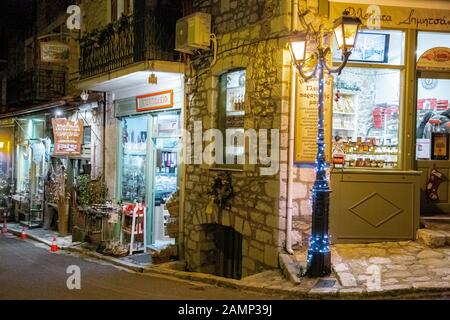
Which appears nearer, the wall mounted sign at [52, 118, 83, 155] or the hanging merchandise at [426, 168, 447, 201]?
the hanging merchandise at [426, 168, 447, 201]

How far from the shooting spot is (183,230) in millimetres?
10742

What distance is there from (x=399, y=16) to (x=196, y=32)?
153 inches

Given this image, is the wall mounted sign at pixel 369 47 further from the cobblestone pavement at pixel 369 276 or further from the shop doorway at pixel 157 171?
the shop doorway at pixel 157 171

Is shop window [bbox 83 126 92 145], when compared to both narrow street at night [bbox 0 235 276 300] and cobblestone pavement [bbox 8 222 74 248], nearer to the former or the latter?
cobblestone pavement [bbox 8 222 74 248]

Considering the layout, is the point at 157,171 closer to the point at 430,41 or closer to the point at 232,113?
the point at 232,113

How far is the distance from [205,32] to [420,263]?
19.5 feet

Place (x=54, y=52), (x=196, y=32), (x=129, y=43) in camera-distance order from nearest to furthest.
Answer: (x=196, y=32) < (x=129, y=43) < (x=54, y=52)

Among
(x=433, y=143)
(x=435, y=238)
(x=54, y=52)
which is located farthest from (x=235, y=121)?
(x=54, y=52)

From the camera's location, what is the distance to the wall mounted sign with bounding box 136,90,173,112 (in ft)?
36.9

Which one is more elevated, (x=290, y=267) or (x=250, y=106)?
(x=250, y=106)

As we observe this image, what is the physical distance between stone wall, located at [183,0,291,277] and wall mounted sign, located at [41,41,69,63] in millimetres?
7628

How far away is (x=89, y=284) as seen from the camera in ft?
27.0

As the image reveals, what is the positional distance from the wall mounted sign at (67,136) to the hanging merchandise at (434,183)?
10122 millimetres

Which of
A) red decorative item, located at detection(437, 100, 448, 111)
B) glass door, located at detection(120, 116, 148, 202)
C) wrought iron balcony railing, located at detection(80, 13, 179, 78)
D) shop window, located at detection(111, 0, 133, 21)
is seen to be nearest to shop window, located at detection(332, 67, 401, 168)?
red decorative item, located at detection(437, 100, 448, 111)
